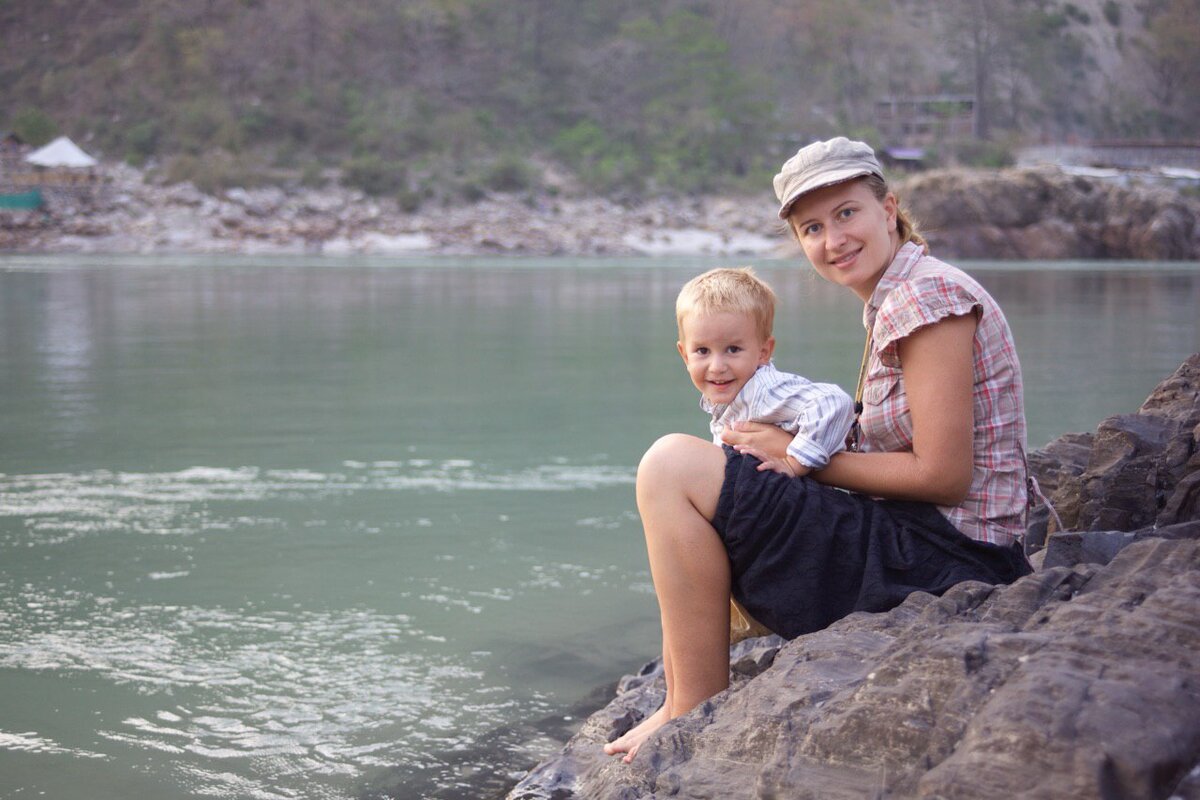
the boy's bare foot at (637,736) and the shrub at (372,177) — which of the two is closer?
the boy's bare foot at (637,736)

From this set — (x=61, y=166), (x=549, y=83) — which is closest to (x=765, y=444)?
(x=61, y=166)

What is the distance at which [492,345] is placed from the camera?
36.4 ft

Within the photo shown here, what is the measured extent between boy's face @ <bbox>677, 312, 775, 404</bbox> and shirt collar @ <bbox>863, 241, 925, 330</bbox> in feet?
0.64

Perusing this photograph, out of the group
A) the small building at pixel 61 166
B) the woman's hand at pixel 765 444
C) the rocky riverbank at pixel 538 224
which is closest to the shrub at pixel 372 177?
the rocky riverbank at pixel 538 224

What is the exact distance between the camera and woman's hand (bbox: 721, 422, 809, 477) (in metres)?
2.09

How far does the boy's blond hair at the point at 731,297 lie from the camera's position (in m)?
2.23

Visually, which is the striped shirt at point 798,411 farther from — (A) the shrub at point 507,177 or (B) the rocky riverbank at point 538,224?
(A) the shrub at point 507,177

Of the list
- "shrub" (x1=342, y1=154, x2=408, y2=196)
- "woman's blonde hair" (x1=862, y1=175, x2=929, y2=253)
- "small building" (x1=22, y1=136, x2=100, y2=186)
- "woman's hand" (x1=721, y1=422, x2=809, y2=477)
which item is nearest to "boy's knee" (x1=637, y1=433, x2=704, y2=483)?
"woman's hand" (x1=721, y1=422, x2=809, y2=477)

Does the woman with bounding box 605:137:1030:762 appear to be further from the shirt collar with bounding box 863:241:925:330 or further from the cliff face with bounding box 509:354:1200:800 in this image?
the cliff face with bounding box 509:354:1200:800

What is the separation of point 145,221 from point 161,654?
114 ft

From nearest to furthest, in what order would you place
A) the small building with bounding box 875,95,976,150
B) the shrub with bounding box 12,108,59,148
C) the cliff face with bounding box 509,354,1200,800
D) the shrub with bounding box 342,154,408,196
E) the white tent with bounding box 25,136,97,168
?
the cliff face with bounding box 509,354,1200,800 < the white tent with bounding box 25,136,97,168 < the shrub with bounding box 342,154,408,196 < the shrub with bounding box 12,108,59,148 < the small building with bounding box 875,95,976,150

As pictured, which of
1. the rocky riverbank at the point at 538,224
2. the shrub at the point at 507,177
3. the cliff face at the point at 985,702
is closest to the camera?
the cliff face at the point at 985,702

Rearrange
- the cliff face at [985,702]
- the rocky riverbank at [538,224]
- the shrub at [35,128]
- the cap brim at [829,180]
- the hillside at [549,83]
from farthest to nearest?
the hillside at [549,83] < the shrub at [35,128] < the rocky riverbank at [538,224] < the cap brim at [829,180] < the cliff face at [985,702]

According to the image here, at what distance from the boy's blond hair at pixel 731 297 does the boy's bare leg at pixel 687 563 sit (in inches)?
10.4
